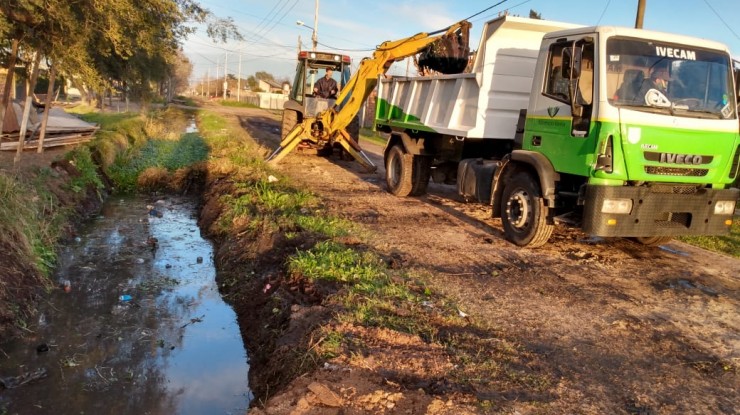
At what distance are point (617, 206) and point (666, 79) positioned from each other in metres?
1.60

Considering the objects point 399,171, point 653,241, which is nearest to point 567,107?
point 653,241

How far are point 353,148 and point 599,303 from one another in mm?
9321

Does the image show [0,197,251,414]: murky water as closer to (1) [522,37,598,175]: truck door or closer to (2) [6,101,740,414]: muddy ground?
(2) [6,101,740,414]: muddy ground

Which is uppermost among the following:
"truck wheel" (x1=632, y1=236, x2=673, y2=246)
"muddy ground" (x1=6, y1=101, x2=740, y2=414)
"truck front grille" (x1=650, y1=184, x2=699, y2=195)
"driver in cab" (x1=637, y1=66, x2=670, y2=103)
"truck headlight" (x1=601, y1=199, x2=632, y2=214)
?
"driver in cab" (x1=637, y1=66, x2=670, y2=103)

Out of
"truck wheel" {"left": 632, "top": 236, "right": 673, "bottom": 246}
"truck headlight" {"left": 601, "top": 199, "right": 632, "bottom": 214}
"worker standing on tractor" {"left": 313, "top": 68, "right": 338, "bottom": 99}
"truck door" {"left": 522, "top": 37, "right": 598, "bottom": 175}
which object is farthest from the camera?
"worker standing on tractor" {"left": 313, "top": 68, "right": 338, "bottom": 99}

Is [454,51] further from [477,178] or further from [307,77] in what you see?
[307,77]

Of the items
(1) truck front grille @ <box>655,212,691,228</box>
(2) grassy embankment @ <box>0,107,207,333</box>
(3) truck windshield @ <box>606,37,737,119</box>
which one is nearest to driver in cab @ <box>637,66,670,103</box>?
(3) truck windshield @ <box>606,37,737,119</box>

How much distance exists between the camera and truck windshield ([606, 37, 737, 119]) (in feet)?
20.6

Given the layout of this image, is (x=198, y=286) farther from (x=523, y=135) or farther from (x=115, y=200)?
(x=115, y=200)

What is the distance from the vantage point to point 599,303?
221 inches

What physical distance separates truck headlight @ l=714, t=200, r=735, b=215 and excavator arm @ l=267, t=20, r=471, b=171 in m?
5.77

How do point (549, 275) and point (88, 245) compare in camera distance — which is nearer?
point (549, 275)

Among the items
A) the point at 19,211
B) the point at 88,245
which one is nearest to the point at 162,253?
the point at 88,245

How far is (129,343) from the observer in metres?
5.51
